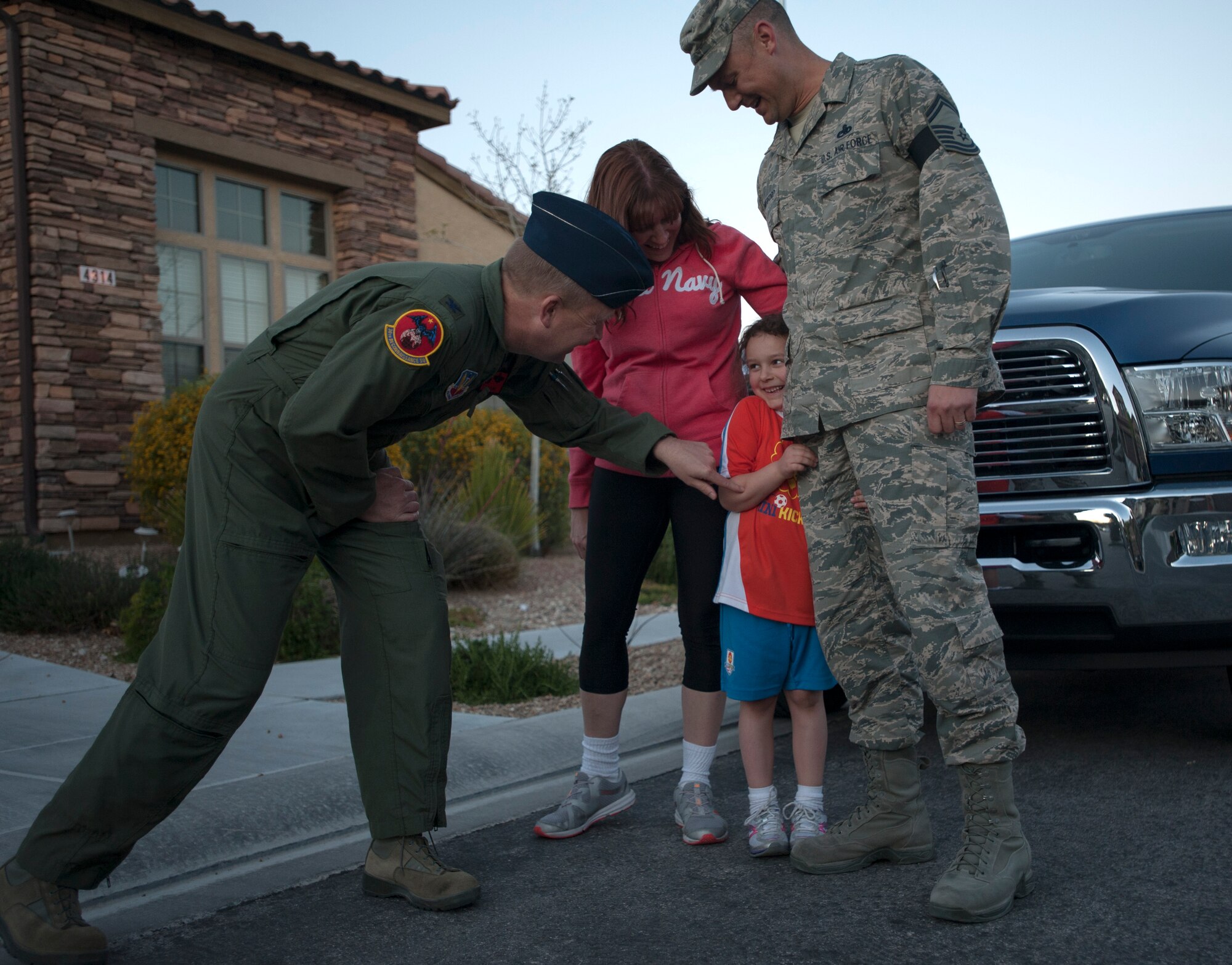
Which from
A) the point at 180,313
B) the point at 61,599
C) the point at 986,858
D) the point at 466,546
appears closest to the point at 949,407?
the point at 986,858

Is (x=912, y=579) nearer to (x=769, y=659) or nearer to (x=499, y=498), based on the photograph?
(x=769, y=659)

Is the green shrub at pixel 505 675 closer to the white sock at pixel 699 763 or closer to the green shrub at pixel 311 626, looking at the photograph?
the green shrub at pixel 311 626

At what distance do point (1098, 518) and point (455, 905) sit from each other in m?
2.19

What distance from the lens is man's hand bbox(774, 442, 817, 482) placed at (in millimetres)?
2854

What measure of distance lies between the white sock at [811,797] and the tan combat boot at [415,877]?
0.90m

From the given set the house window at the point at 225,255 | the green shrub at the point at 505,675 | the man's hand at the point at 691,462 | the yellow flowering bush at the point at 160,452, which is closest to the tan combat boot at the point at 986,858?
the man's hand at the point at 691,462

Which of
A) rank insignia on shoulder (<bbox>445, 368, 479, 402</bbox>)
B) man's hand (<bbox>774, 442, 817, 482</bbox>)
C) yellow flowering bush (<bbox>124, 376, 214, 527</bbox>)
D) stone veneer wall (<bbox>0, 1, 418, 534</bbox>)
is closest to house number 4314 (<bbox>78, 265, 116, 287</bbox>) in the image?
stone veneer wall (<bbox>0, 1, 418, 534</bbox>)

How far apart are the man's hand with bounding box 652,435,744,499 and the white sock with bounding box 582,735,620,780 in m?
0.84

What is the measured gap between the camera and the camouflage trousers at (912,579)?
8.35 ft

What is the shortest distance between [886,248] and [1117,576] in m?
1.37

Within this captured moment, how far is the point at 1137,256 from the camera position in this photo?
502cm

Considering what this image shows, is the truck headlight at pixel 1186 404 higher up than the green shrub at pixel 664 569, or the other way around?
the truck headlight at pixel 1186 404

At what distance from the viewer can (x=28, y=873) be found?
2.26m

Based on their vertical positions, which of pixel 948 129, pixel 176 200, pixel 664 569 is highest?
pixel 176 200
